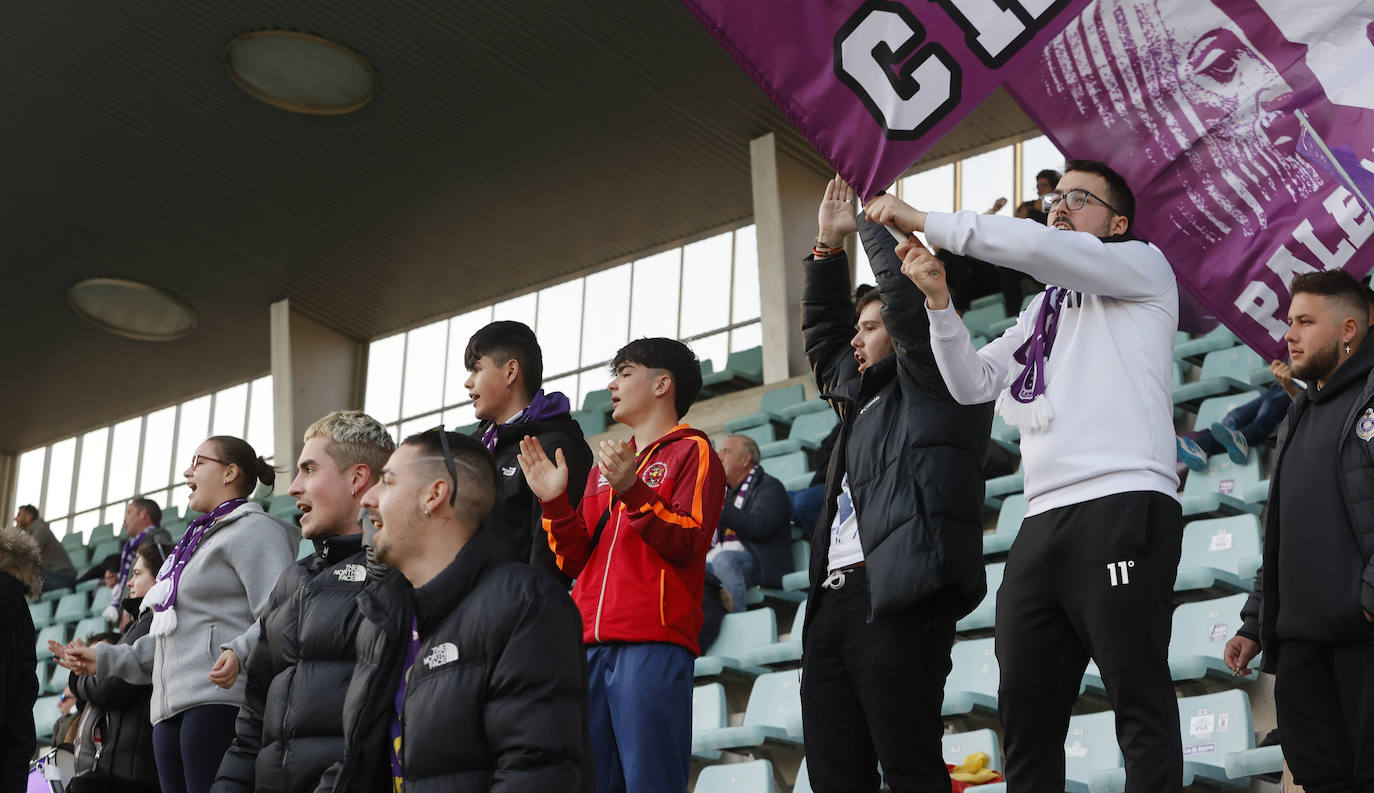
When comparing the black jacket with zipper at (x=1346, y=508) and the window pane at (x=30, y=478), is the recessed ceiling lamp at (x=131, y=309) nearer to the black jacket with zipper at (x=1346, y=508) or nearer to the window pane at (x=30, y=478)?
the window pane at (x=30, y=478)

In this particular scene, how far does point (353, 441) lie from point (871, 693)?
1.27 meters

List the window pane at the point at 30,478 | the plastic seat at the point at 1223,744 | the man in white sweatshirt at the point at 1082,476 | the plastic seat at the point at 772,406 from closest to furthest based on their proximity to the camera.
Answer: the man in white sweatshirt at the point at 1082,476 → the plastic seat at the point at 1223,744 → the plastic seat at the point at 772,406 → the window pane at the point at 30,478

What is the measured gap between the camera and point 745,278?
1248cm

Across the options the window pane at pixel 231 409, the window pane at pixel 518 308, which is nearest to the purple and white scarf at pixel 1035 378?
the window pane at pixel 518 308

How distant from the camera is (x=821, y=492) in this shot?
6379 millimetres

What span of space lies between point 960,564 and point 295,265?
456 inches

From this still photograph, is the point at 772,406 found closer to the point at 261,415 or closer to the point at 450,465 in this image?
the point at 450,465

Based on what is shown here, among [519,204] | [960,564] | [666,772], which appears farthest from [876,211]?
[519,204]

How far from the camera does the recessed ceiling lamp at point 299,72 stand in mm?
9797

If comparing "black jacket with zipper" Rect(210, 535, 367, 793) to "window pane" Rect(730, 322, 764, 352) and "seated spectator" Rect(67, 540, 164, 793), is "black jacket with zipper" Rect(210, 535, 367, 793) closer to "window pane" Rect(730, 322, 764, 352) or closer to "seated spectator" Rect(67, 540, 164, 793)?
"seated spectator" Rect(67, 540, 164, 793)

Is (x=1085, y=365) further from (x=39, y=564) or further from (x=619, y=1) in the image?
(x=619, y=1)

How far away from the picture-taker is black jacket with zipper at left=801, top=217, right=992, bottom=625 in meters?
2.79

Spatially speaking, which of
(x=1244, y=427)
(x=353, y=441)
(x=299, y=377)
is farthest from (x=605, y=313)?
(x=353, y=441)

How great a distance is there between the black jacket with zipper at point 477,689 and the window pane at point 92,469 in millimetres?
16988
